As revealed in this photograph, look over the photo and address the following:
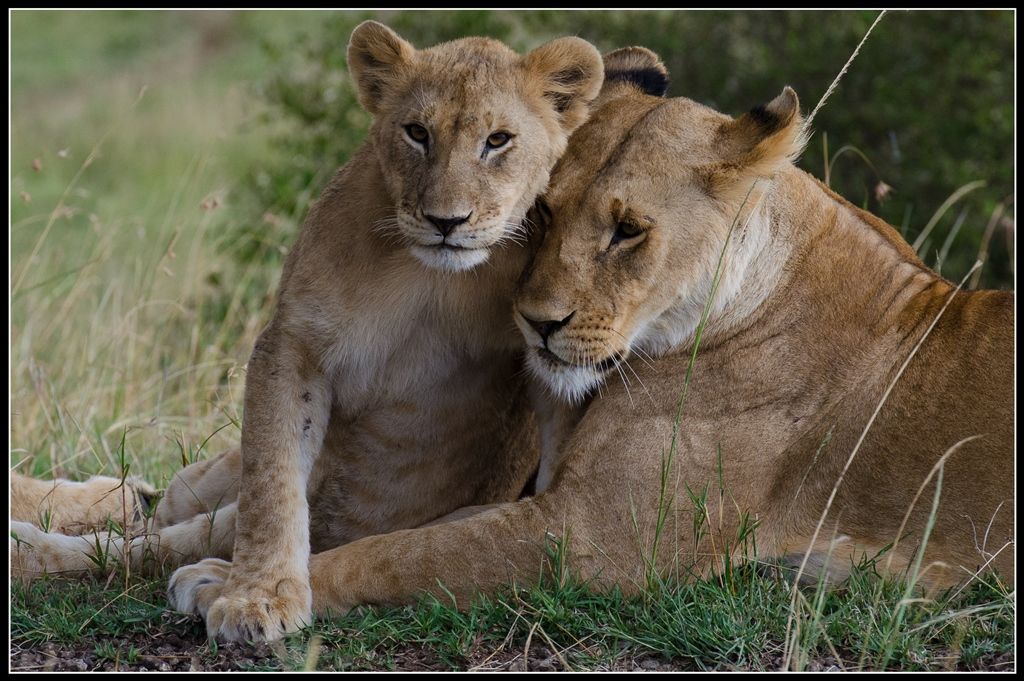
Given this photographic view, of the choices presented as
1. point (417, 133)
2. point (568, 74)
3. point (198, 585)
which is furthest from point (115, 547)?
point (568, 74)

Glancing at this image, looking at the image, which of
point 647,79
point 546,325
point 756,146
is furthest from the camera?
point 647,79

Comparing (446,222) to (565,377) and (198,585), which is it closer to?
(565,377)

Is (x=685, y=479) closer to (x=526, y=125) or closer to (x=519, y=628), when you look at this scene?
(x=519, y=628)

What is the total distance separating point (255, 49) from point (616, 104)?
1261 cm

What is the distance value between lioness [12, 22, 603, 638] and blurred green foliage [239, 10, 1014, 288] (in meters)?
3.43

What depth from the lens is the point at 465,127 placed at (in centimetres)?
373

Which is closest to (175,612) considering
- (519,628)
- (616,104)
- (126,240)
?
(519,628)

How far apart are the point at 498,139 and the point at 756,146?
75cm

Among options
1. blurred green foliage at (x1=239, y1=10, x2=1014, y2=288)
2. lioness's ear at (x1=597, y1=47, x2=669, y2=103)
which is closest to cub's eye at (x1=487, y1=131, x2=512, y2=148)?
lioness's ear at (x1=597, y1=47, x2=669, y2=103)

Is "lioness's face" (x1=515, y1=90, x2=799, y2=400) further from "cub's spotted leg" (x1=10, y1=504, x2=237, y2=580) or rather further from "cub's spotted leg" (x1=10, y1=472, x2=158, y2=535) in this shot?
"cub's spotted leg" (x1=10, y1=472, x2=158, y2=535)

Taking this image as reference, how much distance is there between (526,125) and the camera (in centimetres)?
388

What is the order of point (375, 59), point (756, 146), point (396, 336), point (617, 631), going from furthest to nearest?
1. point (375, 59)
2. point (396, 336)
3. point (756, 146)
4. point (617, 631)

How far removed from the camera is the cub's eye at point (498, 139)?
3.77 metres

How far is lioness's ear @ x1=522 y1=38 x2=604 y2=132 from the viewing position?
399 cm
